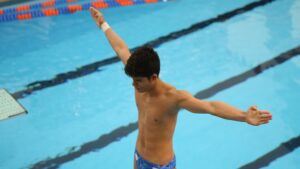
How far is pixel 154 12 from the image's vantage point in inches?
241

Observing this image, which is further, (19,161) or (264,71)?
(264,71)

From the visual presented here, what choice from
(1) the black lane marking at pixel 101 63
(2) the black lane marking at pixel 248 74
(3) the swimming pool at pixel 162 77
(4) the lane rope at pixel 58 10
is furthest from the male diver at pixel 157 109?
(4) the lane rope at pixel 58 10

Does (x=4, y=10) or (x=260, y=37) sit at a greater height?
(x=4, y=10)

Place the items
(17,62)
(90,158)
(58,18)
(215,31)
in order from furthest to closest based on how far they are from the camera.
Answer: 1. (58,18)
2. (215,31)
3. (17,62)
4. (90,158)

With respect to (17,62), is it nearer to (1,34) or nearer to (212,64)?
(1,34)

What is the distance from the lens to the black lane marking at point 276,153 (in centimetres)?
339

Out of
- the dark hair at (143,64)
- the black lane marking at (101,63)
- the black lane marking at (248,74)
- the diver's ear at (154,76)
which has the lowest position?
the black lane marking at (248,74)

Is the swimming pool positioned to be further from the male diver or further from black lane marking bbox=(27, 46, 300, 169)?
the male diver

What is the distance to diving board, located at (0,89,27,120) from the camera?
13.3 ft

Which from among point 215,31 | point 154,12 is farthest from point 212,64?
point 154,12

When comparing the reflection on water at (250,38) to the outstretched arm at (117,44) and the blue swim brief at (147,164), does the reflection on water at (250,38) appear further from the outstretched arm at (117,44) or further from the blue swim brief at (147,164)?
the blue swim brief at (147,164)

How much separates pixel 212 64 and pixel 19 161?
2.39m

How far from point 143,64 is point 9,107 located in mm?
2492

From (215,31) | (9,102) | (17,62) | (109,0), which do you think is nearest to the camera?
(9,102)
